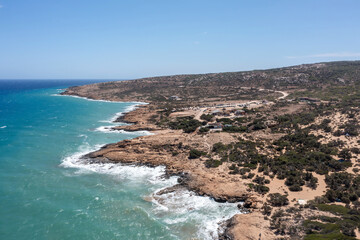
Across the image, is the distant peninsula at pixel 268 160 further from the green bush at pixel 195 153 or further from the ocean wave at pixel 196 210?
the ocean wave at pixel 196 210

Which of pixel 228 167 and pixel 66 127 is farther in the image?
pixel 66 127

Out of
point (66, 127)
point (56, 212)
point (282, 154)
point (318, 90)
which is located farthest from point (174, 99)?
point (56, 212)

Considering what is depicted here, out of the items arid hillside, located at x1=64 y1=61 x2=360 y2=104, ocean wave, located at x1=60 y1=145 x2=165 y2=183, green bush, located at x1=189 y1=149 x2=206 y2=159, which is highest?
arid hillside, located at x1=64 y1=61 x2=360 y2=104

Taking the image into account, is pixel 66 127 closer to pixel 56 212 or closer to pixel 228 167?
pixel 56 212

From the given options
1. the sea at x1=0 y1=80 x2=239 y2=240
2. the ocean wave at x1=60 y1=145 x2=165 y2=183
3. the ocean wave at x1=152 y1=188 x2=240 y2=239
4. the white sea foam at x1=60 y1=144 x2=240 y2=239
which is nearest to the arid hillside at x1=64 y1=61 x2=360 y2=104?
the ocean wave at x1=60 y1=145 x2=165 y2=183

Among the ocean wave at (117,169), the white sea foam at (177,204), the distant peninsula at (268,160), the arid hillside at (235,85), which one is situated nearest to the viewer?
the distant peninsula at (268,160)

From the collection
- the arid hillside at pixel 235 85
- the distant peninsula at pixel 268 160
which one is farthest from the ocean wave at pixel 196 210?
the arid hillside at pixel 235 85

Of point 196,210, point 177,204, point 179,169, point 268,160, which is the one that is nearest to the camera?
point 196,210

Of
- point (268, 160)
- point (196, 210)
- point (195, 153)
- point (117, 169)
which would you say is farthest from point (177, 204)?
point (268, 160)

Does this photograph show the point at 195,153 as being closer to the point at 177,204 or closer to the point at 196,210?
the point at 177,204

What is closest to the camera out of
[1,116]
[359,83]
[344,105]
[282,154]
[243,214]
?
[243,214]

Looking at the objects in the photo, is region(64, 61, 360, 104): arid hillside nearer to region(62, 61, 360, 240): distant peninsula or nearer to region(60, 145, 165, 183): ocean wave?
region(62, 61, 360, 240): distant peninsula
